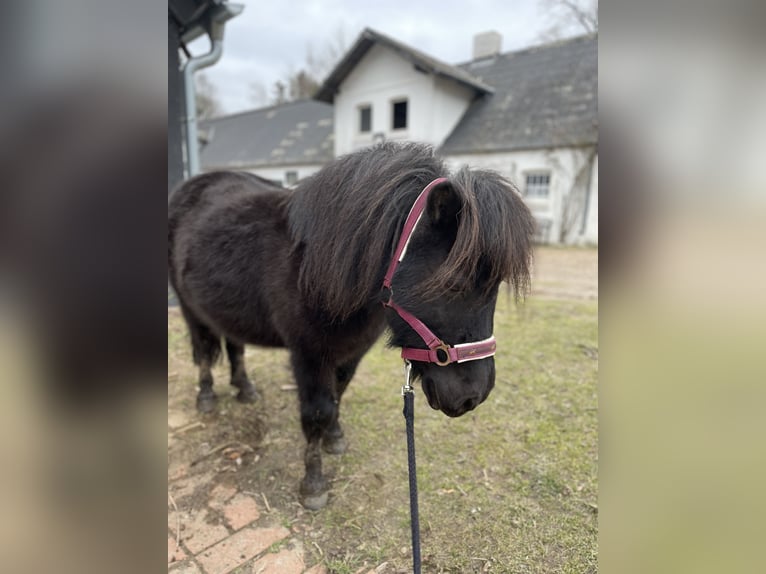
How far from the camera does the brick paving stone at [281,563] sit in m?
1.74

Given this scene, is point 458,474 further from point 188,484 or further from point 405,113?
point 405,113

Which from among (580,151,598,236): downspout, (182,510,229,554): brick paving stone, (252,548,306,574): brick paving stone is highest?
(580,151,598,236): downspout

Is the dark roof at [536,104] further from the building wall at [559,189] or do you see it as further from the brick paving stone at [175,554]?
the brick paving stone at [175,554]

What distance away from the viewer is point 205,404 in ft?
10.3

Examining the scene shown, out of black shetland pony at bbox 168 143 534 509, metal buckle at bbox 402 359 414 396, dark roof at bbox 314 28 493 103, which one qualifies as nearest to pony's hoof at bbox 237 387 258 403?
black shetland pony at bbox 168 143 534 509

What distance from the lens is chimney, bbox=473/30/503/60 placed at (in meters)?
19.3

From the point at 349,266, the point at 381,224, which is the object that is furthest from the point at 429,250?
the point at 349,266

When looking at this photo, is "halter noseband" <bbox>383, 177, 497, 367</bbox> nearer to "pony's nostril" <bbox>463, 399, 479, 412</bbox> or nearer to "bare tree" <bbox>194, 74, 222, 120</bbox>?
"pony's nostril" <bbox>463, 399, 479, 412</bbox>

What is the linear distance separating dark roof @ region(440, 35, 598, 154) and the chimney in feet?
7.09

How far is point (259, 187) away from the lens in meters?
2.96
